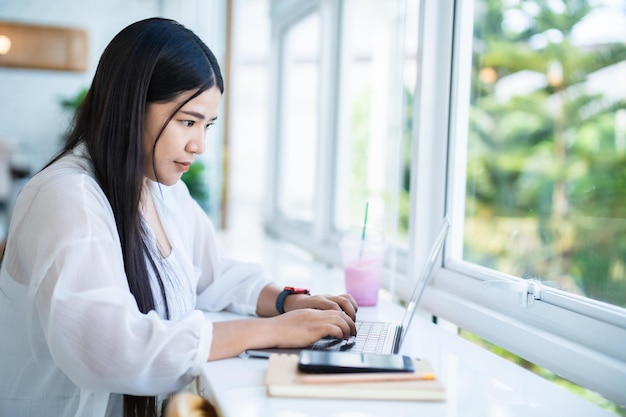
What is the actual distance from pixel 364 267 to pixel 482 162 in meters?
4.16

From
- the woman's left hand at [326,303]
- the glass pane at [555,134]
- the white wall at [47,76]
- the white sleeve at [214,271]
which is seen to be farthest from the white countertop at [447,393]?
the white wall at [47,76]

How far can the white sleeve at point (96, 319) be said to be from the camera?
2.82 ft

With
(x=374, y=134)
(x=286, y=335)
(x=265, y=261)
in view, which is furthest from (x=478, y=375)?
(x=374, y=134)

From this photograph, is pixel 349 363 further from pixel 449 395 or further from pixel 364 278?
pixel 364 278

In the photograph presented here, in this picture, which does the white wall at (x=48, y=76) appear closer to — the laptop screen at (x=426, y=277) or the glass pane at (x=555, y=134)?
the glass pane at (x=555, y=134)

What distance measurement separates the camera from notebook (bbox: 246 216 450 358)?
101 centimetres

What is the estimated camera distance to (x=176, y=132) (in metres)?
1.11

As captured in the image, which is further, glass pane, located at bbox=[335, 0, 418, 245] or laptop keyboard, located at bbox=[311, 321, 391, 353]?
glass pane, located at bbox=[335, 0, 418, 245]

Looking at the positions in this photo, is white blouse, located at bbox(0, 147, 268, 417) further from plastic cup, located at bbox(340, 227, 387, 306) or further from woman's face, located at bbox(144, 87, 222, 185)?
plastic cup, located at bbox(340, 227, 387, 306)

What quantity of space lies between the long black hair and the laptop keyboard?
0.31m

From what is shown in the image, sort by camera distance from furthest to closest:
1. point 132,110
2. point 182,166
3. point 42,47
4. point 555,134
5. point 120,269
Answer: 1. point 555,134
2. point 42,47
3. point 182,166
4. point 132,110
5. point 120,269

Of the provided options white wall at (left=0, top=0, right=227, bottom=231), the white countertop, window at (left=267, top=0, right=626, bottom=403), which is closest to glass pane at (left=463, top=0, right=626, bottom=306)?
window at (left=267, top=0, right=626, bottom=403)

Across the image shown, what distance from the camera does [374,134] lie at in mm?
2334

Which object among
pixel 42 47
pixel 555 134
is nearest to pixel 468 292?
pixel 555 134
